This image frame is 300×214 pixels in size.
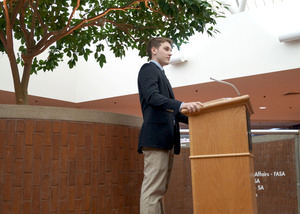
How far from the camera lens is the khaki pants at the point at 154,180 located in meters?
2.63

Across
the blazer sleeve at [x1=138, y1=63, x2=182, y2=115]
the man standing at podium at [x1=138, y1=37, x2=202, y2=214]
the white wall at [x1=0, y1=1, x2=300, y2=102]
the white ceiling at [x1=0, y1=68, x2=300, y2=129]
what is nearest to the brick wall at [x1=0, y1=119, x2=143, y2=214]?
the man standing at podium at [x1=138, y1=37, x2=202, y2=214]

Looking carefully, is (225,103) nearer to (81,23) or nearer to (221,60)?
(81,23)

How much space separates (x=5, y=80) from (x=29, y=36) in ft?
23.9

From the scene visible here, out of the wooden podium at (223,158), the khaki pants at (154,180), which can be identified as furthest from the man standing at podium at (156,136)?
the wooden podium at (223,158)

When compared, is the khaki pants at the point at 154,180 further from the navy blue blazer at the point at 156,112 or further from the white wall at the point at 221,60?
the white wall at the point at 221,60

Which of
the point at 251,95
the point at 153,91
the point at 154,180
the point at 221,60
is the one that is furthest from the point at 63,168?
the point at 251,95

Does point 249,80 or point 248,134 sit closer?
point 248,134

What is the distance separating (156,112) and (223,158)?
0.64 metres

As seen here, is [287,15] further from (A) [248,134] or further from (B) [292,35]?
(A) [248,134]

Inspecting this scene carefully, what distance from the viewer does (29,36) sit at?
4.16m

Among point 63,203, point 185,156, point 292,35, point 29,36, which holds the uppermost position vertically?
point 292,35

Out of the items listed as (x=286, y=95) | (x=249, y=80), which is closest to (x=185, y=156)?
(x=249, y=80)

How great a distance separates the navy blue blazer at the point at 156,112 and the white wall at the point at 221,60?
718cm

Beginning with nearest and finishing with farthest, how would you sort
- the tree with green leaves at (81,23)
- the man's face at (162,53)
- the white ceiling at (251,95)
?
the man's face at (162,53) < the tree with green leaves at (81,23) < the white ceiling at (251,95)
